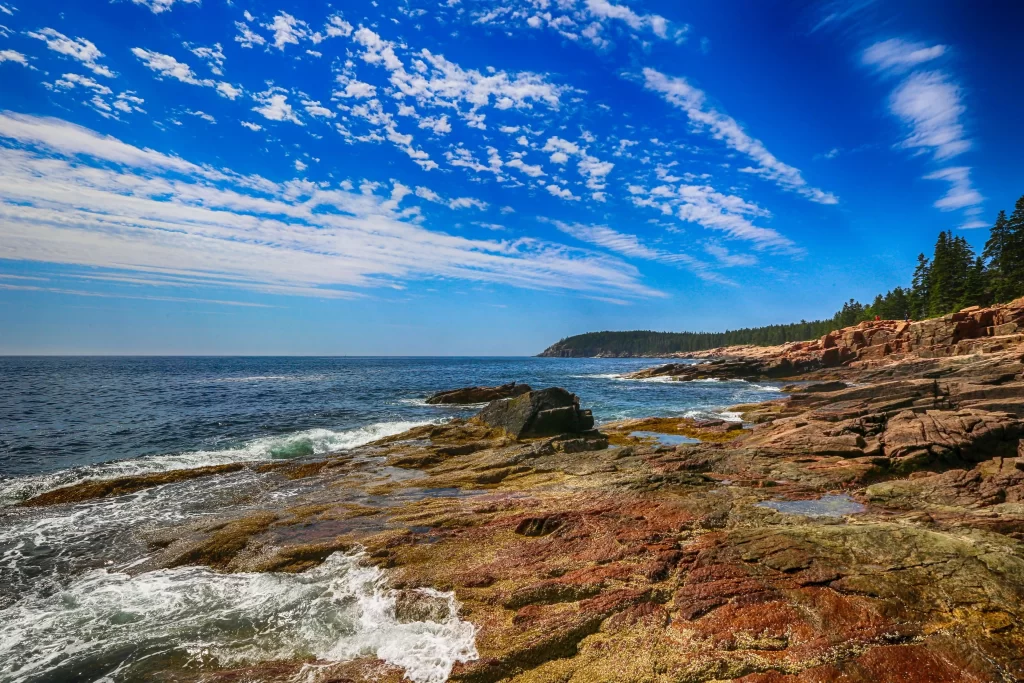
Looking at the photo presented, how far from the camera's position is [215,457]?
76.2 ft

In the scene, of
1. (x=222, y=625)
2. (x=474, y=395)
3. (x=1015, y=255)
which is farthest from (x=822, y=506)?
(x=1015, y=255)

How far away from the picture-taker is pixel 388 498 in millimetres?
15500

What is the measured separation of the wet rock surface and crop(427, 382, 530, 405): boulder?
26.6m

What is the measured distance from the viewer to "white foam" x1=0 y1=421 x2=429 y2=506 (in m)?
18.1

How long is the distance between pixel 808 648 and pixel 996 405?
26.8 meters

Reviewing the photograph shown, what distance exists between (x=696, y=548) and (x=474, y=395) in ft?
132

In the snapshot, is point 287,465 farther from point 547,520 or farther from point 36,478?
point 547,520

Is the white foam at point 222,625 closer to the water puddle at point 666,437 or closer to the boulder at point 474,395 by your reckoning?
the water puddle at point 666,437

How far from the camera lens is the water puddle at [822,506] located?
11.3m

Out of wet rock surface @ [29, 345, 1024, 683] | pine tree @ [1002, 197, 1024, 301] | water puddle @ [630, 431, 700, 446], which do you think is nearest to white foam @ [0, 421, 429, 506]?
wet rock surface @ [29, 345, 1024, 683]

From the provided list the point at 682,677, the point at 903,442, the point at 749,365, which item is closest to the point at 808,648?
the point at 682,677

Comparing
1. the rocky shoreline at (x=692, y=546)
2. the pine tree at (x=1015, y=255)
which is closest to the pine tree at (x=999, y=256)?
the pine tree at (x=1015, y=255)

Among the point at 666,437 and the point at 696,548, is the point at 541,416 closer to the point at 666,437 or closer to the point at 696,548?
the point at 666,437

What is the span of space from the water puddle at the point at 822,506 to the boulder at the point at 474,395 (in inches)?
1423
